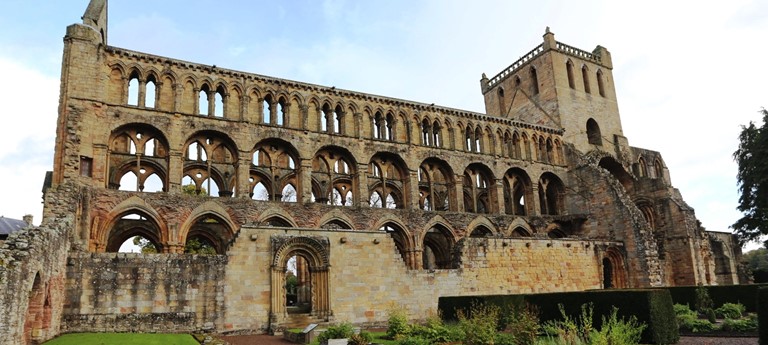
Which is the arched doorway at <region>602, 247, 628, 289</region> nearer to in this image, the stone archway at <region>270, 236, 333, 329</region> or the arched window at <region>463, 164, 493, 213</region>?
the arched window at <region>463, 164, 493, 213</region>

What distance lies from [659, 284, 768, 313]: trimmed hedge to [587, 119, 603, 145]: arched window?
17247 mm

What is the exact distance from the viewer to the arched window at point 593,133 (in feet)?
126

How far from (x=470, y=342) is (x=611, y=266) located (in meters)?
20.9

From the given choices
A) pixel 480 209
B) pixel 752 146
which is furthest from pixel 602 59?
pixel 480 209

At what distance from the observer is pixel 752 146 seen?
3731 centimetres

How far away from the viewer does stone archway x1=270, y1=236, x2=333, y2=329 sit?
1878 centimetres

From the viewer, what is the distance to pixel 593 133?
3900 centimetres

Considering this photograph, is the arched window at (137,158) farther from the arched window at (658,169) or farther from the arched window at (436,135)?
the arched window at (658,169)

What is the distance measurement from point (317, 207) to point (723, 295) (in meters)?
17.8

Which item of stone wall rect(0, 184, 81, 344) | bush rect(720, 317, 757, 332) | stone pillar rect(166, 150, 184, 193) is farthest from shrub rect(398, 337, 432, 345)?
stone pillar rect(166, 150, 184, 193)

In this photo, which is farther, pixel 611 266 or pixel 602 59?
pixel 602 59

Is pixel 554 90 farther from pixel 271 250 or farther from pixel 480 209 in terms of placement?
pixel 271 250

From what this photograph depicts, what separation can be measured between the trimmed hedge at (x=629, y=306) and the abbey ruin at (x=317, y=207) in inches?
242

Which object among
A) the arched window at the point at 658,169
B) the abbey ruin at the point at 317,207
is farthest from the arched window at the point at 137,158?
the arched window at the point at 658,169
